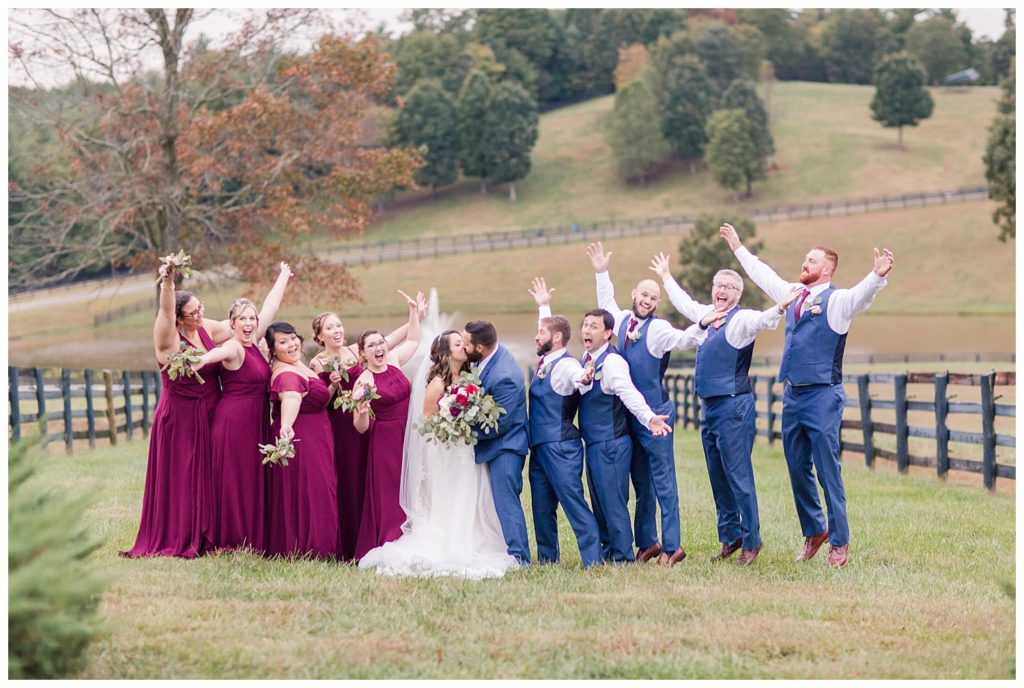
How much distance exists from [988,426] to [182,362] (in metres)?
8.37

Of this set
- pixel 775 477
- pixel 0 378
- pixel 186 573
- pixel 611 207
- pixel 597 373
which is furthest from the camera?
pixel 611 207

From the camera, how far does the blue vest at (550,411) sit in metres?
9.04

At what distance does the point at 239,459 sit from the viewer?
916cm

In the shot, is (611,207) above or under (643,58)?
under

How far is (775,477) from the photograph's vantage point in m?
15.4

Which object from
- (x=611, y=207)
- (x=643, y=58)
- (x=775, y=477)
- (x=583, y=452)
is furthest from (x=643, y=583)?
(x=643, y=58)

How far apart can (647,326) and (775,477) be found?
6.76 meters

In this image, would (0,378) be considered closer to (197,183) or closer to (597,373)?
(597,373)

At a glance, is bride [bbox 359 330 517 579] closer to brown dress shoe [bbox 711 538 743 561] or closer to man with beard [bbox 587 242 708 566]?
man with beard [bbox 587 242 708 566]

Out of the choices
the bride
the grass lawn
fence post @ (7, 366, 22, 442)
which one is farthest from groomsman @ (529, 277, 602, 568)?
fence post @ (7, 366, 22, 442)

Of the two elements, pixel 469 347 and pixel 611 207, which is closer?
pixel 469 347

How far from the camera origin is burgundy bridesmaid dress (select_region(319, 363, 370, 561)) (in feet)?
30.8

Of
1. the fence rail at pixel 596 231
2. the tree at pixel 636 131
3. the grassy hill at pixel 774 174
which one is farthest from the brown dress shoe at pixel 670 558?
the tree at pixel 636 131

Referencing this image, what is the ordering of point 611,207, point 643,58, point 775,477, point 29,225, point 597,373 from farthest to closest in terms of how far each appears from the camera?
point 643,58 < point 611,207 < point 29,225 < point 775,477 < point 597,373
